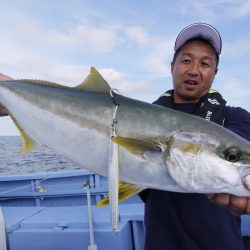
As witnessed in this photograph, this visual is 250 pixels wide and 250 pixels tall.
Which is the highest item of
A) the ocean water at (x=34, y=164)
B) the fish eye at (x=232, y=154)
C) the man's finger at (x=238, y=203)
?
the fish eye at (x=232, y=154)

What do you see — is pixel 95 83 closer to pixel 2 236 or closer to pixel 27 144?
pixel 27 144

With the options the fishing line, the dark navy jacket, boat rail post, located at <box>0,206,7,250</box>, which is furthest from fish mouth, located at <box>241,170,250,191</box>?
boat rail post, located at <box>0,206,7,250</box>

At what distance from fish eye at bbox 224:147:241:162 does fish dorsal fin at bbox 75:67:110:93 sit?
3.15ft

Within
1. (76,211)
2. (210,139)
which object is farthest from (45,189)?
(210,139)

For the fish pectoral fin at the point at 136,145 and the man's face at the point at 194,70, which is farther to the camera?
the man's face at the point at 194,70

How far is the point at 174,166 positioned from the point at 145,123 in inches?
14.1

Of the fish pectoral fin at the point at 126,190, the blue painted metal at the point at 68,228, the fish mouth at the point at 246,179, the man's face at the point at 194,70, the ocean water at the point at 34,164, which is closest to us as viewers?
the fish mouth at the point at 246,179

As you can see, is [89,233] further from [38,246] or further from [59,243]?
[38,246]

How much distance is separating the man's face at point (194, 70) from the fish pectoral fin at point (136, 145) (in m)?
0.90

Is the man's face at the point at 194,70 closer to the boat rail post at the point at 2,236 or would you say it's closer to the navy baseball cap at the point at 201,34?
the navy baseball cap at the point at 201,34

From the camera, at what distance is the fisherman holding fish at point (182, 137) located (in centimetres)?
206

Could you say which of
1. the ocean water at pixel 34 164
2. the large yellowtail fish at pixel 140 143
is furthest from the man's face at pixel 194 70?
the ocean water at pixel 34 164

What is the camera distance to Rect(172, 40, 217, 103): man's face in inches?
107

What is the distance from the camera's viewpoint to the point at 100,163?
220 centimetres
